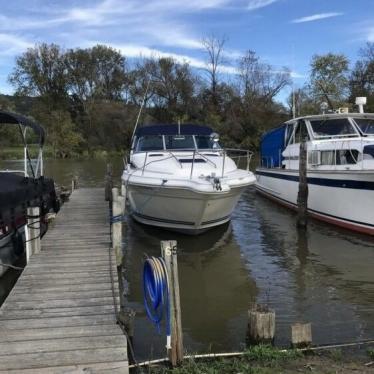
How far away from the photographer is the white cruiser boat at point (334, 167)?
12273 millimetres

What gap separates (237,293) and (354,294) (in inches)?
74.4

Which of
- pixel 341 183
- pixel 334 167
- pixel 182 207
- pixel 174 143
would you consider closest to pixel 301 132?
pixel 334 167

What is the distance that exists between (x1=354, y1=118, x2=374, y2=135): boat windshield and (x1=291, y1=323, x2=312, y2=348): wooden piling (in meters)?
9.89

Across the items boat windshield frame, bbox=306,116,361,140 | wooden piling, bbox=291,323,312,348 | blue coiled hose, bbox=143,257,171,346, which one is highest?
boat windshield frame, bbox=306,116,361,140

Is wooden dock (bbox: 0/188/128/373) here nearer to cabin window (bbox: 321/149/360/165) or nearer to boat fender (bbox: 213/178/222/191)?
boat fender (bbox: 213/178/222/191)

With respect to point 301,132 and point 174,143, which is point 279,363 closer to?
point 174,143

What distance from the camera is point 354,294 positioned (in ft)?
26.8

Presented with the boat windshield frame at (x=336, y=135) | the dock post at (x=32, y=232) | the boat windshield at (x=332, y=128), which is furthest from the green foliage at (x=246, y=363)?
the boat windshield at (x=332, y=128)

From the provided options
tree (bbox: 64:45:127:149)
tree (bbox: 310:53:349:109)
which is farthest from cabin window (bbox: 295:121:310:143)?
tree (bbox: 64:45:127:149)

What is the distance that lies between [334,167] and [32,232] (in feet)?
27.1

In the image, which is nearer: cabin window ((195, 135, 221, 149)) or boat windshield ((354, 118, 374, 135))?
cabin window ((195, 135, 221, 149))

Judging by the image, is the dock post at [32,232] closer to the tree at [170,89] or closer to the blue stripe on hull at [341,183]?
the blue stripe on hull at [341,183]

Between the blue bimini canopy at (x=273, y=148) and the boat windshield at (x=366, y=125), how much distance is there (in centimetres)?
357

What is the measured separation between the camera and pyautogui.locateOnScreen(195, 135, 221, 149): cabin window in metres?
14.0
